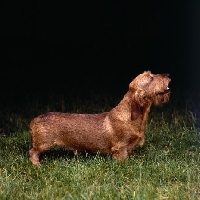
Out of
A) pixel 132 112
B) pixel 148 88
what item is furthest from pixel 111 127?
pixel 148 88

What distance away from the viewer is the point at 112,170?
6.50 m

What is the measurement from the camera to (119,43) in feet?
51.5

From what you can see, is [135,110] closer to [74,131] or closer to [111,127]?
[111,127]

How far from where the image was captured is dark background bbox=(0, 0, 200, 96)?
15.1 metres

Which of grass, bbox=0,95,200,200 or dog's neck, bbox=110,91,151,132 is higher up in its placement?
dog's neck, bbox=110,91,151,132

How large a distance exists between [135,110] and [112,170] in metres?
0.86

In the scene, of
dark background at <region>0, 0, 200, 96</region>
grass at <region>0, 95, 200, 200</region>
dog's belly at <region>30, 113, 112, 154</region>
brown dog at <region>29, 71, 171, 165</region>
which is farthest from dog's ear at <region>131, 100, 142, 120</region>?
dark background at <region>0, 0, 200, 96</region>

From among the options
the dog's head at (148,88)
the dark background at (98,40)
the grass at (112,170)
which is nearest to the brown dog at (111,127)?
the dog's head at (148,88)

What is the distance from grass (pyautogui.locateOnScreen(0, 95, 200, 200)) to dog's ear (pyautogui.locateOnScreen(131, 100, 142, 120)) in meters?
0.52

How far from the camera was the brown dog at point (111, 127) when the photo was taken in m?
6.90

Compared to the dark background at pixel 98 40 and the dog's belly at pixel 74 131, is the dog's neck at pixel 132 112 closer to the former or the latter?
the dog's belly at pixel 74 131

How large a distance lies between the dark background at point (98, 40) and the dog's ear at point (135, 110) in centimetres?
725

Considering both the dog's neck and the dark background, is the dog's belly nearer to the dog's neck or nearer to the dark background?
the dog's neck

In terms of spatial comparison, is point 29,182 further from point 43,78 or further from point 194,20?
point 194,20
